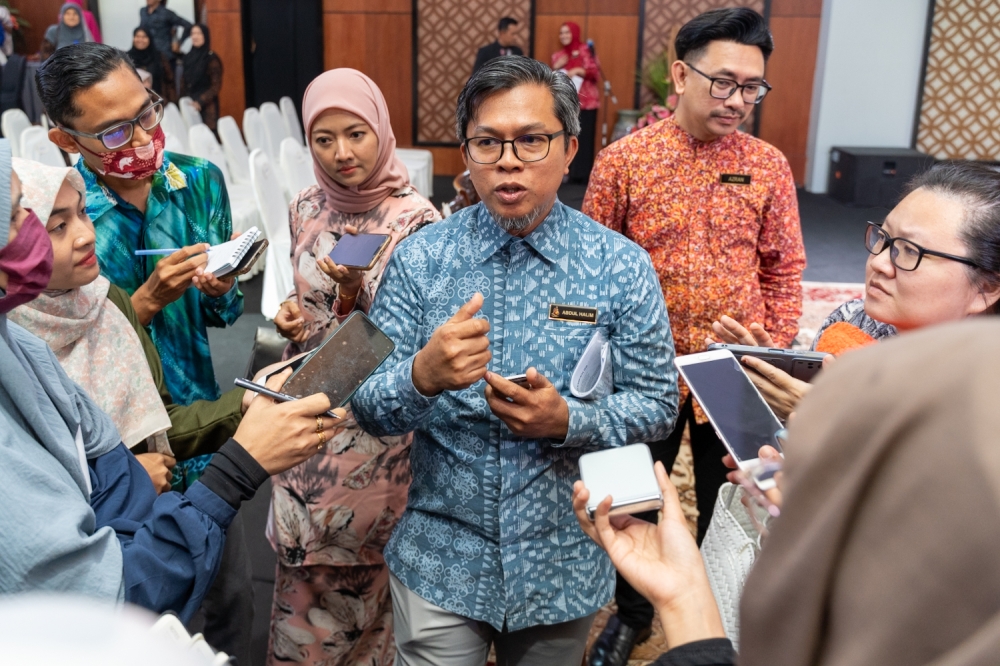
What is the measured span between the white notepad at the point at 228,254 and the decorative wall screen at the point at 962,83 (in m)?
9.01

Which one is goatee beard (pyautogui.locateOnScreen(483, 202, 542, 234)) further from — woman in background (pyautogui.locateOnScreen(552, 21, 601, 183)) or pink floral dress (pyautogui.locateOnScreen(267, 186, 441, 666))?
woman in background (pyautogui.locateOnScreen(552, 21, 601, 183))

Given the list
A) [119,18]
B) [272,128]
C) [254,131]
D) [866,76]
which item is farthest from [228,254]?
[119,18]

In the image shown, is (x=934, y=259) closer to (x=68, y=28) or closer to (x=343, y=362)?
(x=343, y=362)

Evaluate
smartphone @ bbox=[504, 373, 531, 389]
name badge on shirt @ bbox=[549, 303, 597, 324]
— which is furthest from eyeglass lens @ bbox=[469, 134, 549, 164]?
smartphone @ bbox=[504, 373, 531, 389]

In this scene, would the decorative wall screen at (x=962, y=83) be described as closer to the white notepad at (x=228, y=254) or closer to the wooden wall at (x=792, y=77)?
the wooden wall at (x=792, y=77)

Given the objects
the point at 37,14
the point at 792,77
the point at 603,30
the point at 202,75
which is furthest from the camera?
the point at 37,14

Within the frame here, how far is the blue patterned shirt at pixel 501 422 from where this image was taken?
1.39 meters

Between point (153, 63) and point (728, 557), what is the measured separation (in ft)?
29.7

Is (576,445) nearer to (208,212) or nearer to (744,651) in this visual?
(744,651)

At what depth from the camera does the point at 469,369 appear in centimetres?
128

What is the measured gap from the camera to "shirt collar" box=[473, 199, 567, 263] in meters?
1.45

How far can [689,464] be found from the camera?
356 cm

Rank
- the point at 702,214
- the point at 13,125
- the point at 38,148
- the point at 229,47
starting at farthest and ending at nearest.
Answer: the point at 229,47, the point at 13,125, the point at 38,148, the point at 702,214

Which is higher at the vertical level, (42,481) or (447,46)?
(447,46)
